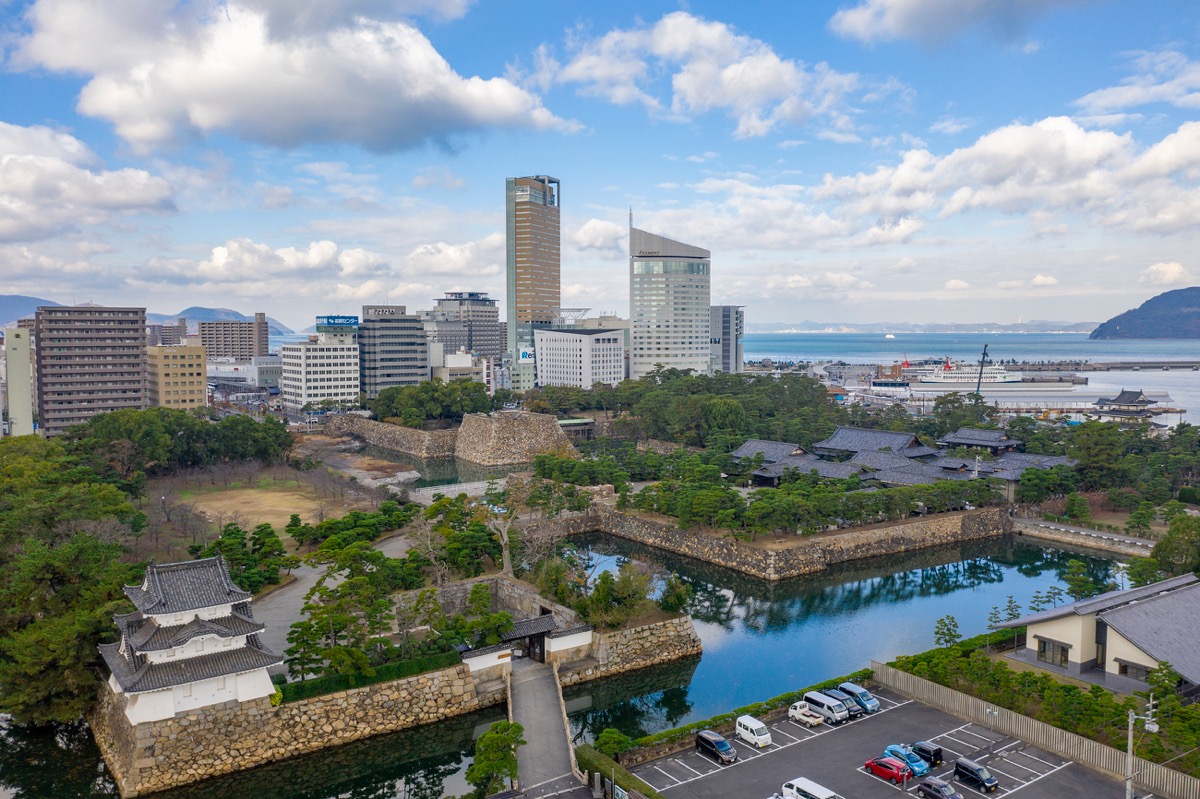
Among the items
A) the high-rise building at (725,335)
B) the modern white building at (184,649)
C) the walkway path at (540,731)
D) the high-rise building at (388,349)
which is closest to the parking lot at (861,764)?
the walkway path at (540,731)

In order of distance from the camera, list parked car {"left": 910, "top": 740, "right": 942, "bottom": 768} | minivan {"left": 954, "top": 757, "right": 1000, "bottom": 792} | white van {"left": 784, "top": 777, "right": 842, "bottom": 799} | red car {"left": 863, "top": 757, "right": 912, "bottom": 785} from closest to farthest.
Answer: white van {"left": 784, "top": 777, "right": 842, "bottom": 799} → minivan {"left": 954, "top": 757, "right": 1000, "bottom": 792} → red car {"left": 863, "top": 757, "right": 912, "bottom": 785} → parked car {"left": 910, "top": 740, "right": 942, "bottom": 768}

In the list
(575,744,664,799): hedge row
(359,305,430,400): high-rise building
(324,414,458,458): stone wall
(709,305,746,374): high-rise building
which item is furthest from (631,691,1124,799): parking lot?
(709,305,746,374): high-rise building

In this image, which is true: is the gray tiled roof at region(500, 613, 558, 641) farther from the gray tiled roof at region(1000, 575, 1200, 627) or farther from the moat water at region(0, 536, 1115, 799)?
the gray tiled roof at region(1000, 575, 1200, 627)

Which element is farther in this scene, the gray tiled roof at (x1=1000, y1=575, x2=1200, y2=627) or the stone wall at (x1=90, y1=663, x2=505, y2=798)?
the gray tiled roof at (x1=1000, y1=575, x2=1200, y2=627)

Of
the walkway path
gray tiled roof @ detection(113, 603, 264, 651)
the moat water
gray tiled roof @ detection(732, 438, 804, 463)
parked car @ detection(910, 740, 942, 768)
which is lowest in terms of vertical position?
the moat water

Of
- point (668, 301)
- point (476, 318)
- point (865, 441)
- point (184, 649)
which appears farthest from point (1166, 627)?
point (476, 318)

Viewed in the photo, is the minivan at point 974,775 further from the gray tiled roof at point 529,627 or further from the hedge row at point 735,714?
the gray tiled roof at point 529,627

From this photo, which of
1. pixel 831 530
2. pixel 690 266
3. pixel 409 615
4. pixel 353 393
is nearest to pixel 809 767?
pixel 409 615
